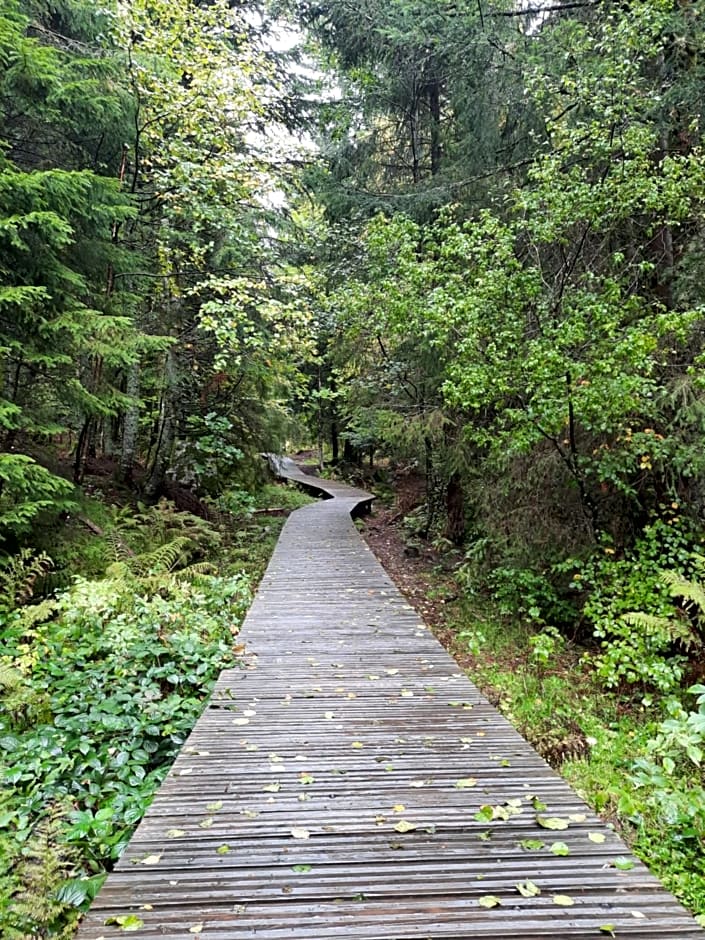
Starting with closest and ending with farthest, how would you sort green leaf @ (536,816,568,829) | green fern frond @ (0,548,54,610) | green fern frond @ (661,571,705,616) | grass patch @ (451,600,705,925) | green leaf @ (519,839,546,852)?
green leaf @ (519,839,546,852)
green leaf @ (536,816,568,829)
grass patch @ (451,600,705,925)
green fern frond @ (661,571,705,616)
green fern frond @ (0,548,54,610)

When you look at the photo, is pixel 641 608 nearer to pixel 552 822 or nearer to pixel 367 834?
pixel 552 822

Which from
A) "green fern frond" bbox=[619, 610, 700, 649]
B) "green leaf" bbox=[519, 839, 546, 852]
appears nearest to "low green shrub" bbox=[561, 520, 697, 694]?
"green fern frond" bbox=[619, 610, 700, 649]

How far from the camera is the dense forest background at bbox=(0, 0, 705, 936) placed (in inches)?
186

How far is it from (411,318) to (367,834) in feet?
22.1

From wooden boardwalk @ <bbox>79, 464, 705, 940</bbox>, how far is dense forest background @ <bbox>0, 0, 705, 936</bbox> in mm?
692

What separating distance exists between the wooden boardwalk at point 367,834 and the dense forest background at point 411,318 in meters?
0.69

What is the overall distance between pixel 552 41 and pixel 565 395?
512 cm

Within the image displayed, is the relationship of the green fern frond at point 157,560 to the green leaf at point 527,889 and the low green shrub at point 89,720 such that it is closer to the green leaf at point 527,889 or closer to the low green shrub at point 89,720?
the low green shrub at point 89,720

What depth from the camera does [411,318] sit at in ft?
25.9

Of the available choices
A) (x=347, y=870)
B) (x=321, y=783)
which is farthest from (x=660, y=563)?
(x=347, y=870)

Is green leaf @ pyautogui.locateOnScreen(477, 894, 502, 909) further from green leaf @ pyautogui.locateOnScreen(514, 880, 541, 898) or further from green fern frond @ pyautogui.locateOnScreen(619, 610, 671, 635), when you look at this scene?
green fern frond @ pyautogui.locateOnScreen(619, 610, 671, 635)

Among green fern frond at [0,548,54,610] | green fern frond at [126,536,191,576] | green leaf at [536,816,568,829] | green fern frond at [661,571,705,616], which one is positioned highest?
green fern frond at [661,571,705,616]

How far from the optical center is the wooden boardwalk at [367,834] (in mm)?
2012

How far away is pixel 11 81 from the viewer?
623 centimetres
